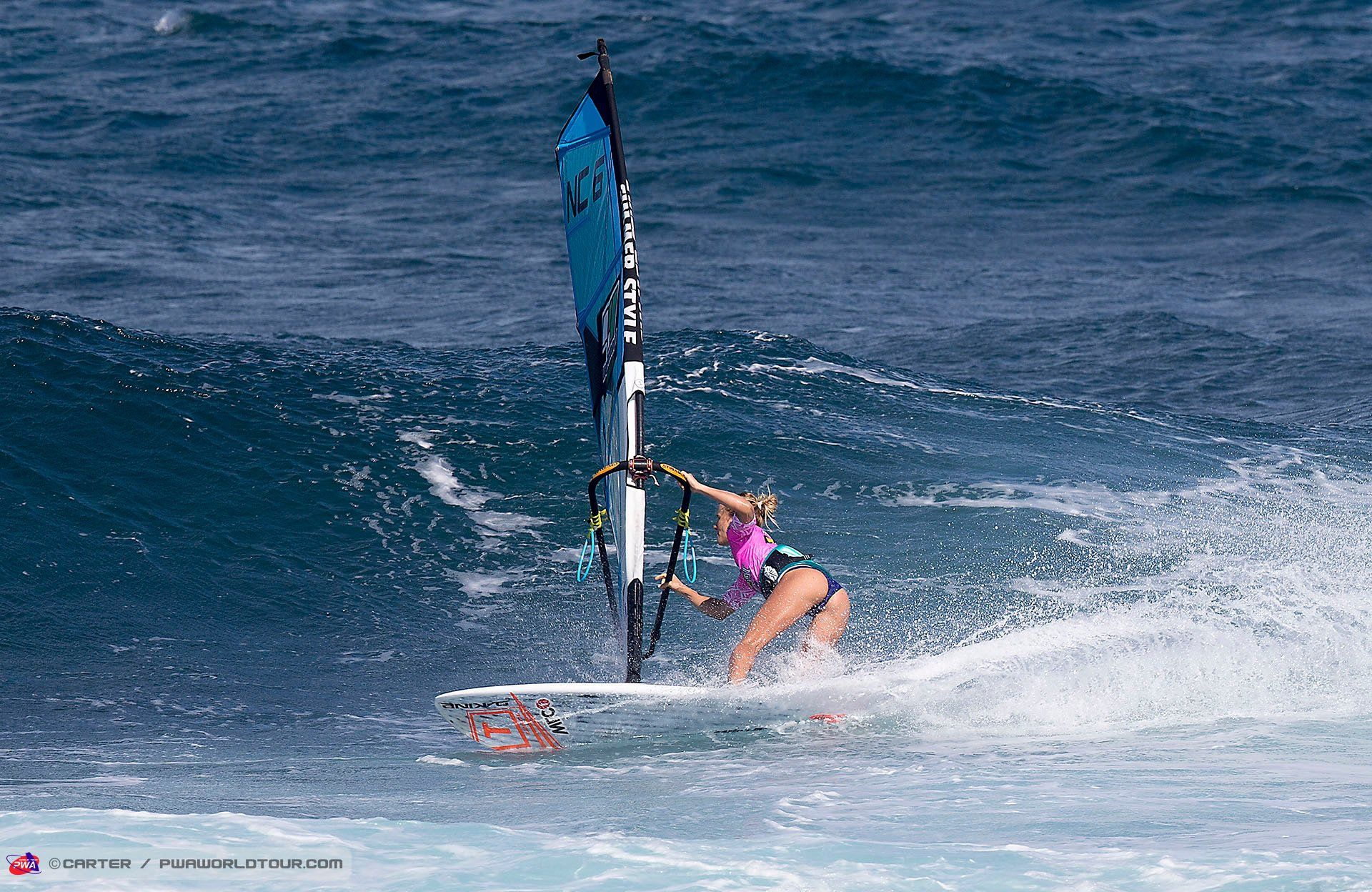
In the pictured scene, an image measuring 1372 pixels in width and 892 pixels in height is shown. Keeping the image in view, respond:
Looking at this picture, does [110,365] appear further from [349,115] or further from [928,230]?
[349,115]

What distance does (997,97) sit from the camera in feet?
97.5

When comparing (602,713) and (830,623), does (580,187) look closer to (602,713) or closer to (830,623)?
(830,623)

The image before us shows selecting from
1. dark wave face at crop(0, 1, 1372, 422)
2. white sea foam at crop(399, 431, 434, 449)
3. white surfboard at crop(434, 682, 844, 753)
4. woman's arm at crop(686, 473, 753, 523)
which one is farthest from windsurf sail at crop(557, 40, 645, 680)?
dark wave face at crop(0, 1, 1372, 422)

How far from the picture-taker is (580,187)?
887cm

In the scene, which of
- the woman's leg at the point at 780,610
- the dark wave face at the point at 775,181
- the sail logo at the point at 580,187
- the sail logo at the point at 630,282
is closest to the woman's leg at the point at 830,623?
the woman's leg at the point at 780,610

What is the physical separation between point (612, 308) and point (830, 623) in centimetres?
214

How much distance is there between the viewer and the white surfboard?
7418mm

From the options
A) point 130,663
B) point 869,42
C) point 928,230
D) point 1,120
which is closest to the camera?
point 130,663

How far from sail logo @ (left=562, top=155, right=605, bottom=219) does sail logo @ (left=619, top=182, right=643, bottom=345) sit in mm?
637

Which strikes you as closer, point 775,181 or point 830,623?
point 830,623

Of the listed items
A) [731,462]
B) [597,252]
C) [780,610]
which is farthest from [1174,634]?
[731,462]

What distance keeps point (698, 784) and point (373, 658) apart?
11.0ft

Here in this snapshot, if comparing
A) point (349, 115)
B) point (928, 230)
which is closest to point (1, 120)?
point (349, 115)

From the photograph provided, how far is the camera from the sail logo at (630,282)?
7445mm
